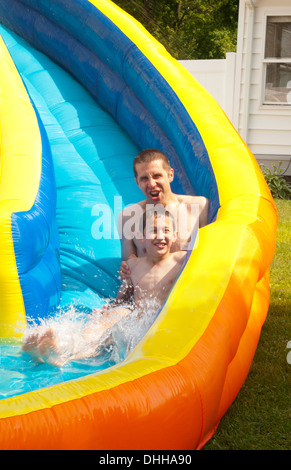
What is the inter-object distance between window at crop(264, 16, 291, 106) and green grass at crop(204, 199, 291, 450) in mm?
4671

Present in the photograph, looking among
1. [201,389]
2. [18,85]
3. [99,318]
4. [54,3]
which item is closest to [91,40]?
[54,3]

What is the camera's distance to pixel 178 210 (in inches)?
122

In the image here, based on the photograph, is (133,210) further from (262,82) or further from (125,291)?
(262,82)

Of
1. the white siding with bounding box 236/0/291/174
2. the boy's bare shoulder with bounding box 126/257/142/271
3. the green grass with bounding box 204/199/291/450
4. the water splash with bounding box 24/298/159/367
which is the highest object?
the white siding with bounding box 236/0/291/174

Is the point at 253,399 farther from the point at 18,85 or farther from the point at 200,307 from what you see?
the point at 18,85

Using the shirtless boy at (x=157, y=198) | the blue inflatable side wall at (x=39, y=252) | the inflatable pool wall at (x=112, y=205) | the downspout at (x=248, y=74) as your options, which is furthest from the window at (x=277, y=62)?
the blue inflatable side wall at (x=39, y=252)

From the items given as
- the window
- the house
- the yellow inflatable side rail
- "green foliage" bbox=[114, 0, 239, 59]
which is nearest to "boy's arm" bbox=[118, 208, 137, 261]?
the yellow inflatable side rail

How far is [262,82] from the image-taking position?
7664 millimetres

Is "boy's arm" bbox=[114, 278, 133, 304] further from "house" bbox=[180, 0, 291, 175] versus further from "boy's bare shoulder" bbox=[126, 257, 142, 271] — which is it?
"house" bbox=[180, 0, 291, 175]

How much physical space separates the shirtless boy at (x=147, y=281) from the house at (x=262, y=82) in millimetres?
4919

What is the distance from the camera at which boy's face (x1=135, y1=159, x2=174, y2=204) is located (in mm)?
3129

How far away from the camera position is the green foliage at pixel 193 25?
1959 cm

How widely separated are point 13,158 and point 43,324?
33.2 inches

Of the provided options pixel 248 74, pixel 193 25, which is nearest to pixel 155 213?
pixel 248 74
